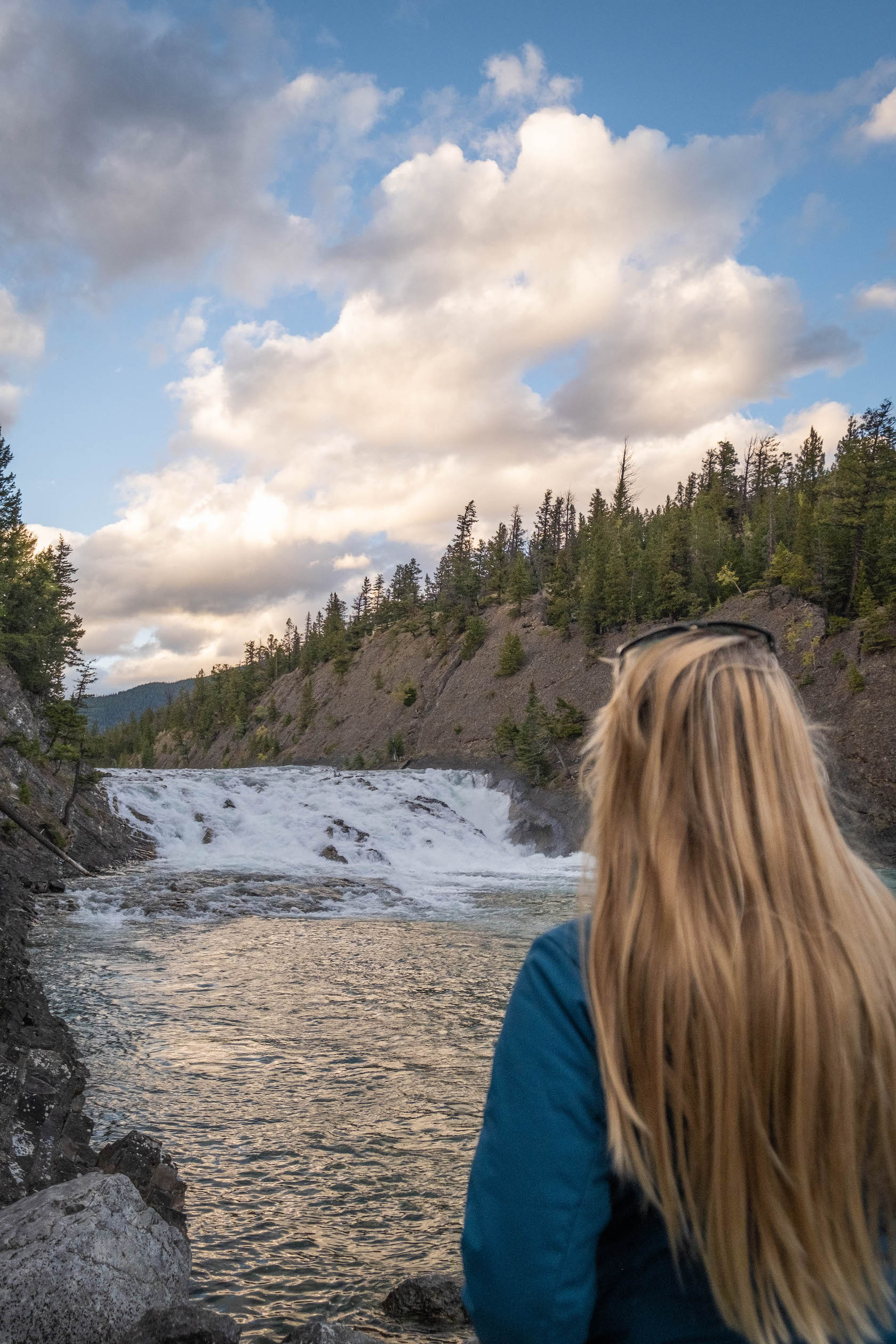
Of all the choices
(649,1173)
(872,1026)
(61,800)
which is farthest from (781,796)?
(61,800)

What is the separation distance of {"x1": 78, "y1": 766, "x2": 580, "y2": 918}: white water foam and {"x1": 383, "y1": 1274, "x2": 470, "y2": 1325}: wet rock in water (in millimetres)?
13539

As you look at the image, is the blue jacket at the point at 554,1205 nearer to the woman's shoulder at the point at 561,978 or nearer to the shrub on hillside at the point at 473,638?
the woman's shoulder at the point at 561,978

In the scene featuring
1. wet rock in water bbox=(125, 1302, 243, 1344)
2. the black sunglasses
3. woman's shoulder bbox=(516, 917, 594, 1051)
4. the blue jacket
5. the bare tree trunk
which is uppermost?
the black sunglasses

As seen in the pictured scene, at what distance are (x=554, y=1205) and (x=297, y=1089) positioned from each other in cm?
767

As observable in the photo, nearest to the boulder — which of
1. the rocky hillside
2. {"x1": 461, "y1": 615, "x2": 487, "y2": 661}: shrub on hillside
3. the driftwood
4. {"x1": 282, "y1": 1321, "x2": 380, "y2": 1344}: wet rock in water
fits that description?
{"x1": 282, "y1": 1321, "x2": 380, "y2": 1344}: wet rock in water

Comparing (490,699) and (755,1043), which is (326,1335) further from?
(490,699)

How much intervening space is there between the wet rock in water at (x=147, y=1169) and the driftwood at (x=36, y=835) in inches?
613

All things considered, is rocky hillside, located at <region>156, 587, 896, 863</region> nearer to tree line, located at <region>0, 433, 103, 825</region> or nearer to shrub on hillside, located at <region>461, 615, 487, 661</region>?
shrub on hillside, located at <region>461, 615, 487, 661</region>

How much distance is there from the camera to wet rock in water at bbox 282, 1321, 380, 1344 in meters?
4.15

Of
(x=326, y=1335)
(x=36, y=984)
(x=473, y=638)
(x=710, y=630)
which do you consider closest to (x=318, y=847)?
(x=36, y=984)

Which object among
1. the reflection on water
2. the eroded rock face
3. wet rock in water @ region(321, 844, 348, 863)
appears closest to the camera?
the reflection on water

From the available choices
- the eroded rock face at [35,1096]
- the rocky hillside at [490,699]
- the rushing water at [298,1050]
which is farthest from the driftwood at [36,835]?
the rocky hillside at [490,699]

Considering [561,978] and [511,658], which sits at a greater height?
[511,658]

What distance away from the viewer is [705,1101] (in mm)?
1307
